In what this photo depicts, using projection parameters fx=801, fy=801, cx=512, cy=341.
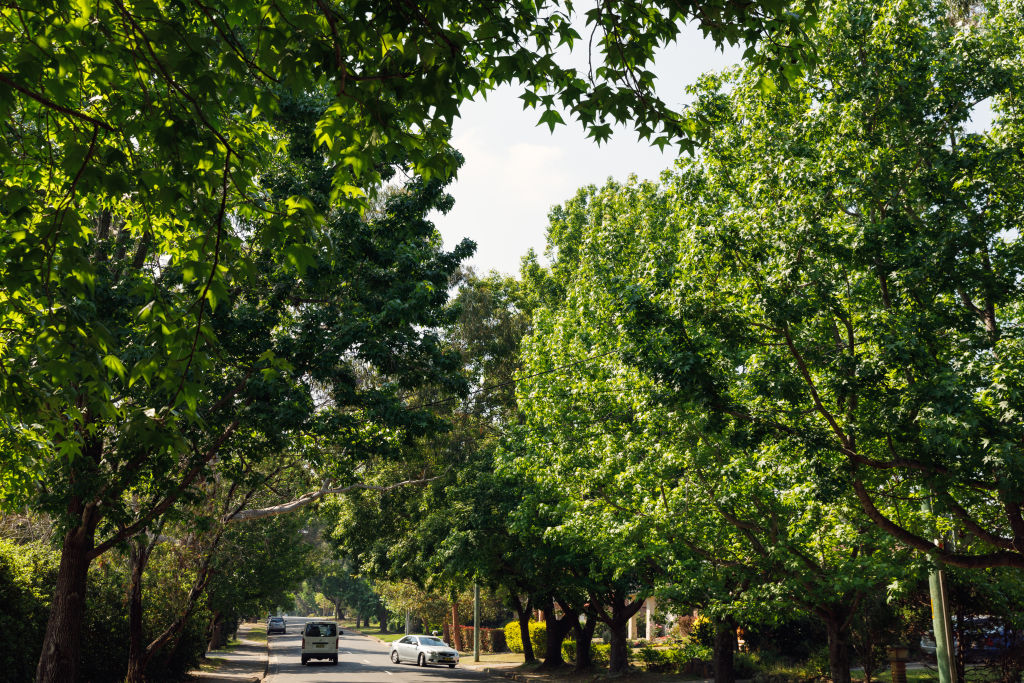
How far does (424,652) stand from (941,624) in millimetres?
28144

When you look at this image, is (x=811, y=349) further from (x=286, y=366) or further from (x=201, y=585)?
(x=201, y=585)

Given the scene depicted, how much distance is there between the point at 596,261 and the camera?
2205cm

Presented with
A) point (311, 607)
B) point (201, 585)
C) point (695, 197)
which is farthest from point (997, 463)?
point (311, 607)

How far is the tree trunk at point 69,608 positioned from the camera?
48.9 feet

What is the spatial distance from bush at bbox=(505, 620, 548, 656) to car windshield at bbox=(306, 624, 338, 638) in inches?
357

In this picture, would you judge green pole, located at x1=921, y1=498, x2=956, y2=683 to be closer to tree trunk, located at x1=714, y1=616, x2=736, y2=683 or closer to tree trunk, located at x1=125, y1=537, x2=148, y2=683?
tree trunk, located at x1=714, y1=616, x2=736, y2=683

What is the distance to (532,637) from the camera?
128 feet

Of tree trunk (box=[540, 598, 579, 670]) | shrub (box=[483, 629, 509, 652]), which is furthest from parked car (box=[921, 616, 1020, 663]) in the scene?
shrub (box=[483, 629, 509, 652])

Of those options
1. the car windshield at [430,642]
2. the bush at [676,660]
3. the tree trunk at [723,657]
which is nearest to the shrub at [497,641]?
the car windshield at [430,642]

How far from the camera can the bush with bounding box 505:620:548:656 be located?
127 feet

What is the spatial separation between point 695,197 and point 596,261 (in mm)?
6751

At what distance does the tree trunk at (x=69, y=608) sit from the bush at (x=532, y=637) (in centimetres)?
2397

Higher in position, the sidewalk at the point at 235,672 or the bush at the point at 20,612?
the bush at the point at 20,612

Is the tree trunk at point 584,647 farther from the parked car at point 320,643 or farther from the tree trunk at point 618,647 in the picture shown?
the parked car at point 320,643
